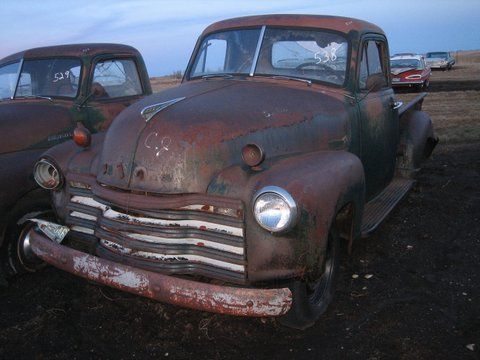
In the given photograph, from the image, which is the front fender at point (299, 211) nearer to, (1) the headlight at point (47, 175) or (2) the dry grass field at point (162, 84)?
(1) the headlight at point (47, 175)

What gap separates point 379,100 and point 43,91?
11.7 ft

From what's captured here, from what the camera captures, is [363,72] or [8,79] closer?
[363,72]

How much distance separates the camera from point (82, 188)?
3.22 m

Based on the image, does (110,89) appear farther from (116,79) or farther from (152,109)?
(152,109)

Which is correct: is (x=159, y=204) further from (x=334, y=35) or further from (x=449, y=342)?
(x=334, y=35)

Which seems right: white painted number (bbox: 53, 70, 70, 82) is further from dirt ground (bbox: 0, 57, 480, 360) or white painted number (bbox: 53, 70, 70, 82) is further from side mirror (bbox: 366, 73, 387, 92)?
side mirror (bbox: 366, 73, 387, 92)

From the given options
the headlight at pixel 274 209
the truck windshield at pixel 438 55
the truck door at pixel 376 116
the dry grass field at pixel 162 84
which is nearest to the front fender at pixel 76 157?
the headlight at pixel 274 209

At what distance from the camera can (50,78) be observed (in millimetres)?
5027

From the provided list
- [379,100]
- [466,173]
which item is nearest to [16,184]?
[379,100]

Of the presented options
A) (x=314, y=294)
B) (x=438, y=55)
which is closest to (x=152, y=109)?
(x=314, y=294)

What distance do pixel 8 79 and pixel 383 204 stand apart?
436 centimetres

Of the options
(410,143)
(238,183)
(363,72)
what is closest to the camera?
(238,183)

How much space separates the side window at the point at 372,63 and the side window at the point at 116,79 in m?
2.84

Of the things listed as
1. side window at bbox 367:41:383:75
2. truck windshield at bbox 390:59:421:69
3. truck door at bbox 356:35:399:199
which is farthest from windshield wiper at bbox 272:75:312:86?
truck windshield at bbox 390:59:421:69
